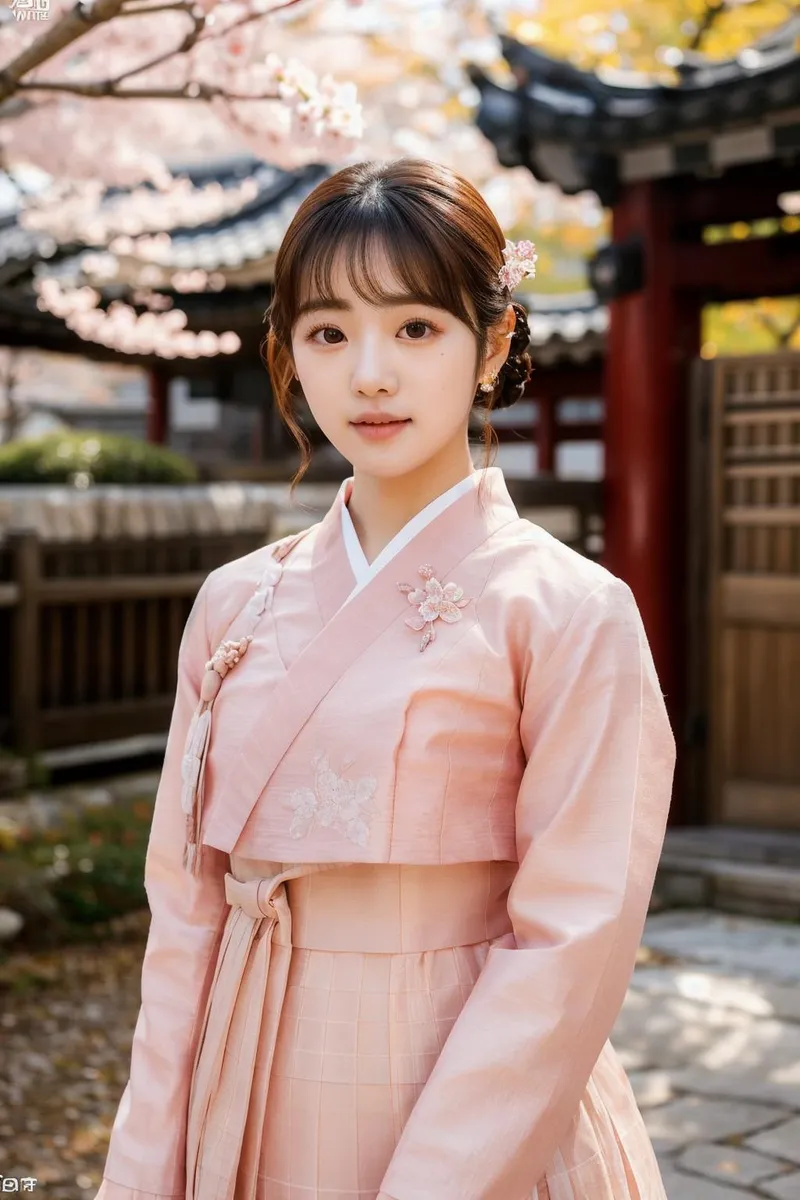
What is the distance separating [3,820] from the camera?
22.9 ft

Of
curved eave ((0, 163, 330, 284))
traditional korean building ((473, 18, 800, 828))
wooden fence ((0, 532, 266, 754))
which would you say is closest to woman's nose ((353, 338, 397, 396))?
traditional korean building ((473, 18, 800, 828))

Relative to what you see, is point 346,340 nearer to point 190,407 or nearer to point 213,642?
point 213,642

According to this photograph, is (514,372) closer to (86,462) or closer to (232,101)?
(232,101)

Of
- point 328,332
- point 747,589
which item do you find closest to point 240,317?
point 747,589

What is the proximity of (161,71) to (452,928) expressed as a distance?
5.72m

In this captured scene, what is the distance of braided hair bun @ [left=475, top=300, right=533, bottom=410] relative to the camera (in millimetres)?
2027

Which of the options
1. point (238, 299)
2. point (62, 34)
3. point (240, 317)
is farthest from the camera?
point (238, 299)

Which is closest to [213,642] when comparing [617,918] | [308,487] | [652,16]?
[617,918]

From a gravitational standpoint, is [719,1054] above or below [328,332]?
below

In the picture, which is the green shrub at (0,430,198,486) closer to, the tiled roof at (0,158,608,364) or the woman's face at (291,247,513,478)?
the tiled roof at (0,158,608,364)

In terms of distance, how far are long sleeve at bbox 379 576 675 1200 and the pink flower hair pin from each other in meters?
0.46

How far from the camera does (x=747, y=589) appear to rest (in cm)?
674

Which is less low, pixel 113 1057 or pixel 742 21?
pixel 742 21

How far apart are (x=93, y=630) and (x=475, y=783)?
7.44 metres
